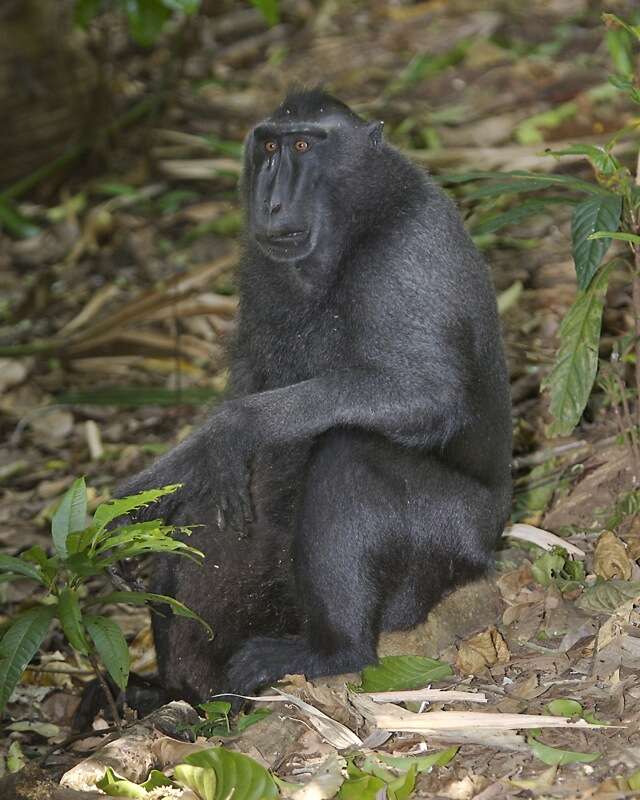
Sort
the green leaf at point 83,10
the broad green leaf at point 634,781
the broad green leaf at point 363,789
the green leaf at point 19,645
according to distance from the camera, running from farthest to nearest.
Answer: the green leaf at point 83,10 < the green leaf at point 19,645 < the broad green leaf at point 363,789 < the broad green leaf at point 634,781

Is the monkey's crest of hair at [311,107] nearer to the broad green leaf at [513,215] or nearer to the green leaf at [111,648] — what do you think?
the broad green leaf at [513,215]

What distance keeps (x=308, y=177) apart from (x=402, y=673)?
194 centimetres

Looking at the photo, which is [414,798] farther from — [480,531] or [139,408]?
[139,408]

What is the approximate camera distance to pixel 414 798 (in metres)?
3.77

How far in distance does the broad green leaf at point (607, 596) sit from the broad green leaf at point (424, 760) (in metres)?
1.04

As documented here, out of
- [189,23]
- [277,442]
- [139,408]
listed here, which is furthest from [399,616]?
[189,23]

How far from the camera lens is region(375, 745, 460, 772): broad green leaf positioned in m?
3.93

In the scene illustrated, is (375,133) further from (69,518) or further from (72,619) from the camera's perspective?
(72,619)

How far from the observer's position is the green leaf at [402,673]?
15.0 feet

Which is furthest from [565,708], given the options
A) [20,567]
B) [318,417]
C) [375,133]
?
[375,133]

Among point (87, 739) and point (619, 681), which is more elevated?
point (619, 681)

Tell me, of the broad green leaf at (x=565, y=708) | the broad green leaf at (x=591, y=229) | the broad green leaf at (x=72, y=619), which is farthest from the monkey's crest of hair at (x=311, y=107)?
the broad green leaf at (x=565, y=708)

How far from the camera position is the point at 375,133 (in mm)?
5152

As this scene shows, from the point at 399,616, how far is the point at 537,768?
1.14 m
